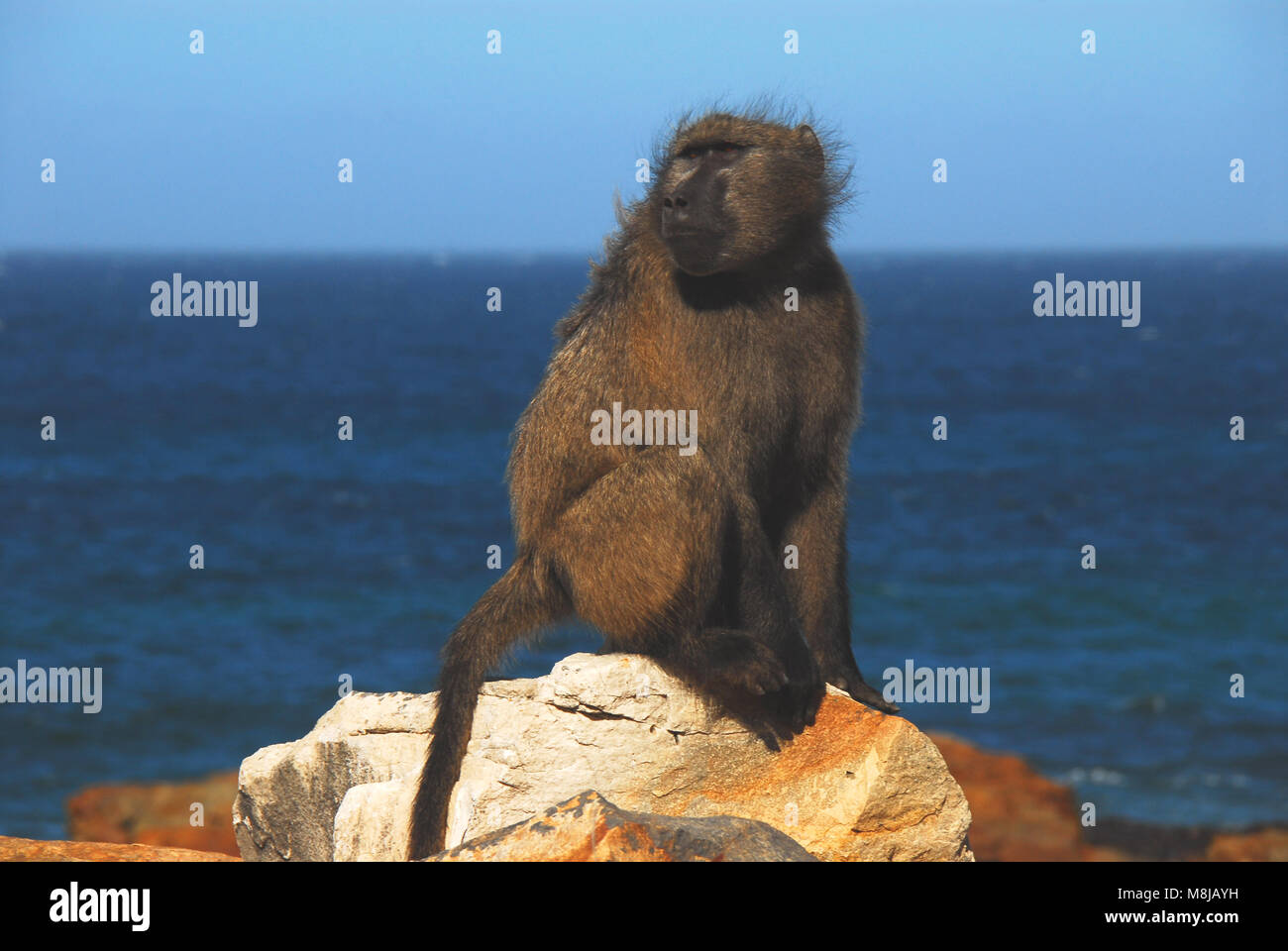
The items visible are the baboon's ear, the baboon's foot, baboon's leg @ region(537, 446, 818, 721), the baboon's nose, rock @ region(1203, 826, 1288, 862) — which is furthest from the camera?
rock @ region(1203, 826, 1288, 862)

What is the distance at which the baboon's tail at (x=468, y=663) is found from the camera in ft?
23.1

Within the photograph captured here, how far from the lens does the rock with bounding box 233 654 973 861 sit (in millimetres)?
7086

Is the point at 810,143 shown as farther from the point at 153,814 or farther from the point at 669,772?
the point at 153,814

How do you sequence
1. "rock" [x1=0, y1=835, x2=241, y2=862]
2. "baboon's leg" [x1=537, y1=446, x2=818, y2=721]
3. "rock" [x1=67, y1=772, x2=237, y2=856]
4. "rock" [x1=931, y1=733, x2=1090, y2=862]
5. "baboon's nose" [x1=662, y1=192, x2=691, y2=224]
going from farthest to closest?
"rock" [x1=67, y1=772, x2=237, y2=856], "rock" [x1=931, y1=733, x2=1090, y2=862], "baboon's nose" [x1=662, y1=192, x2=691, y2=224], "baboon's leg" [x1=537, y1=446, x2=818, y2=721], "rock" [x1=0, y1=835, x2=241, y2=862]

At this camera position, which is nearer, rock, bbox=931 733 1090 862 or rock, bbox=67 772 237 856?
rock, bbox=931 733 1090 862

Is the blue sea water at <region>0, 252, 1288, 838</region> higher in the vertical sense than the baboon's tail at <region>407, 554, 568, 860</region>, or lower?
lower

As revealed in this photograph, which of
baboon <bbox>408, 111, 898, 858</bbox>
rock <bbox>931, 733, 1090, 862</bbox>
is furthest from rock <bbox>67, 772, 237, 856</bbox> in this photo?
baboon <bbox>408, 111, 898, 858</bbox>

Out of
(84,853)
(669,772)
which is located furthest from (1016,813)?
(84,853)

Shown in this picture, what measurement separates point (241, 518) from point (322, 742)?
32897 millimetres

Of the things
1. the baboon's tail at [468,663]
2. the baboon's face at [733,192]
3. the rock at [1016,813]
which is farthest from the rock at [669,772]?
the rock at [1016,813]

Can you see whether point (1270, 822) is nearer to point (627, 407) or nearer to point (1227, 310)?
point (627, 407)

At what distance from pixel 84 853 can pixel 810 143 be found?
5.26 m

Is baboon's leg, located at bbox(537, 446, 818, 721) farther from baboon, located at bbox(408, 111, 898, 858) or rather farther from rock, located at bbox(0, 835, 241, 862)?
rock, located at bbox(0, 835, 241, 862)

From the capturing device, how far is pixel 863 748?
23.8 feet
